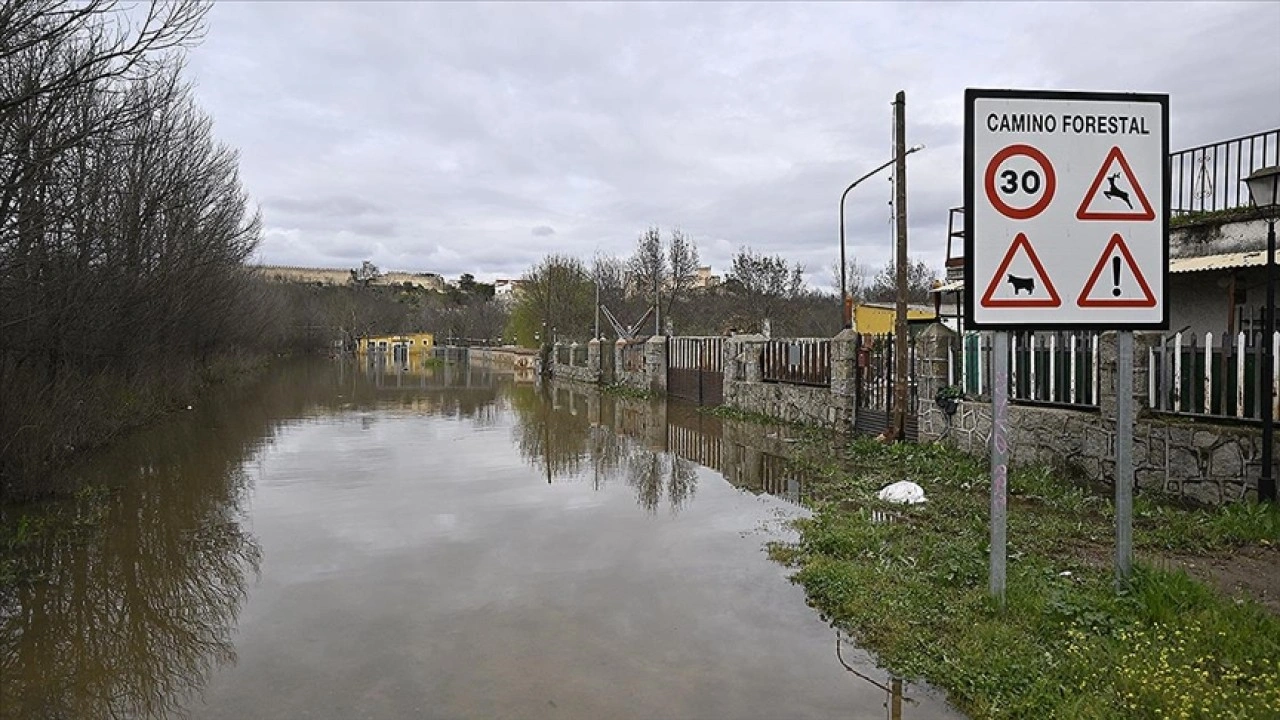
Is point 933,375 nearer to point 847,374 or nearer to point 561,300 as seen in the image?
point 847,374

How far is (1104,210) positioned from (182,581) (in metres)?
7.07

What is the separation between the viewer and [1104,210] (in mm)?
5273

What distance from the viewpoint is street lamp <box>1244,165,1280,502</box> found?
24.1 ft

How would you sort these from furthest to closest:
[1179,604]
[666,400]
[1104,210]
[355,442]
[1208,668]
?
[666,400]
[355,442]
[1104,210]
[1179,604]
[1208,668]

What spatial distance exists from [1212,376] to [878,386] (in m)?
6.54

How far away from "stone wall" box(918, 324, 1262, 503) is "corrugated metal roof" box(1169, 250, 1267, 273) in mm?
3040

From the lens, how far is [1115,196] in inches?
208

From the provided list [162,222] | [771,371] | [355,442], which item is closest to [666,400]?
[771,371]

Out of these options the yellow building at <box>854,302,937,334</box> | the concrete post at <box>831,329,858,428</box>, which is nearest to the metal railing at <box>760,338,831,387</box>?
the concrete post at <box>831,329,858,428</box>

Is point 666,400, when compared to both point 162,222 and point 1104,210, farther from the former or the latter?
point 1104,210

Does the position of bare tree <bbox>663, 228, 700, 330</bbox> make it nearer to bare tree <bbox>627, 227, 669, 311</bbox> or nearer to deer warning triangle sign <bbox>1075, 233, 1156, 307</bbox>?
bare tree <bbox>627, 227, 669, 311</bbox>

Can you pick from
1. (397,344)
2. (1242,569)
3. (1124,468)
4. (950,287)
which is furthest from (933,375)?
(397,344)

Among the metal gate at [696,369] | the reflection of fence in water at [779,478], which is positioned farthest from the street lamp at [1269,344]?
the metal gate at [696,369]

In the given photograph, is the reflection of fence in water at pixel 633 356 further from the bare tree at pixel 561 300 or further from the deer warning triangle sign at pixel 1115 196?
the deer warning triangle sign at pixel 1115 196
